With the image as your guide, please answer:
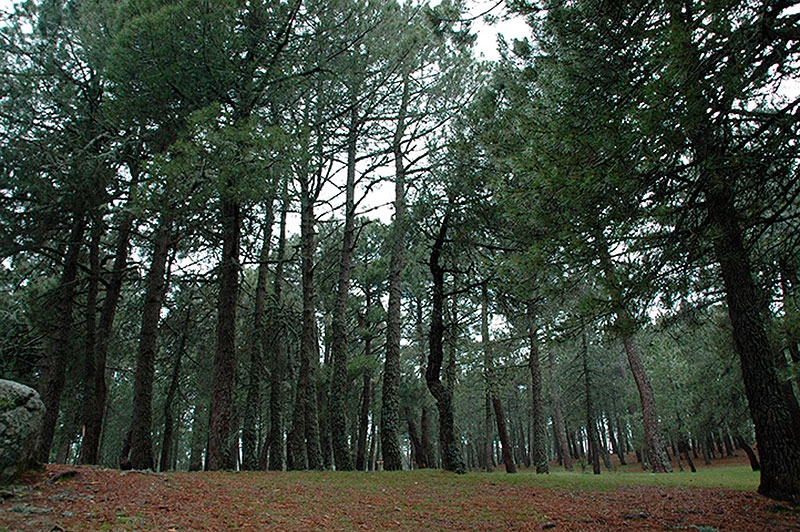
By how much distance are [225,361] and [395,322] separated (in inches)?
159

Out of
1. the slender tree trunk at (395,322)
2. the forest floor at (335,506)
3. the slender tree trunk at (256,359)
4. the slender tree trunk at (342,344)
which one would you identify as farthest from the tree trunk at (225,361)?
the slender tree trunk at (395,322)

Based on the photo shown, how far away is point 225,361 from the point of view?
8719 mm

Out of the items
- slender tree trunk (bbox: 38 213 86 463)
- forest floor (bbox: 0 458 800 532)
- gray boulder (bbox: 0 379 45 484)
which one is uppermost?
slender tree trunk (bbox: 38 213 86 463)

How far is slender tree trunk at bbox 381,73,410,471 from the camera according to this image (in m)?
10.3

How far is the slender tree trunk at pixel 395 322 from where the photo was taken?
1029 cm

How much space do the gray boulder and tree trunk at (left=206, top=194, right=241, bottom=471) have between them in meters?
3.86

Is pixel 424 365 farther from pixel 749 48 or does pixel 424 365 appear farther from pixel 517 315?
pixel 749 48

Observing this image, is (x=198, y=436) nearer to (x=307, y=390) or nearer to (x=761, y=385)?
(x=307, y=390)

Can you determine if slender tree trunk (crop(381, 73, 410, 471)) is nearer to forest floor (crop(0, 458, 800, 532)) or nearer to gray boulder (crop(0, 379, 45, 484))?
forest floor (crop(0, 458, 800, 532))

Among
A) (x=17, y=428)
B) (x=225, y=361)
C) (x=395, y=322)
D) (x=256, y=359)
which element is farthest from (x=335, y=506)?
(x=256, y=359)

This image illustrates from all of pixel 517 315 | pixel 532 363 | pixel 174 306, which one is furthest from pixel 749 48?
pixel 174 306

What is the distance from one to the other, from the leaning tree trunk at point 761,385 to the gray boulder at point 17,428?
7431mm

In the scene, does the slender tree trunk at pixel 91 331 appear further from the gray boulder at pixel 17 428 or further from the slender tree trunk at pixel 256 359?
the gray boulder at pixel 17 428

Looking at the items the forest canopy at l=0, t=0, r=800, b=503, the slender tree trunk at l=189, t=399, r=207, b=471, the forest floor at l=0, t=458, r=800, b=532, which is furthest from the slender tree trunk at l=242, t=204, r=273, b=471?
the slender tree trunk at l=189, t=399, r=207, b=471
